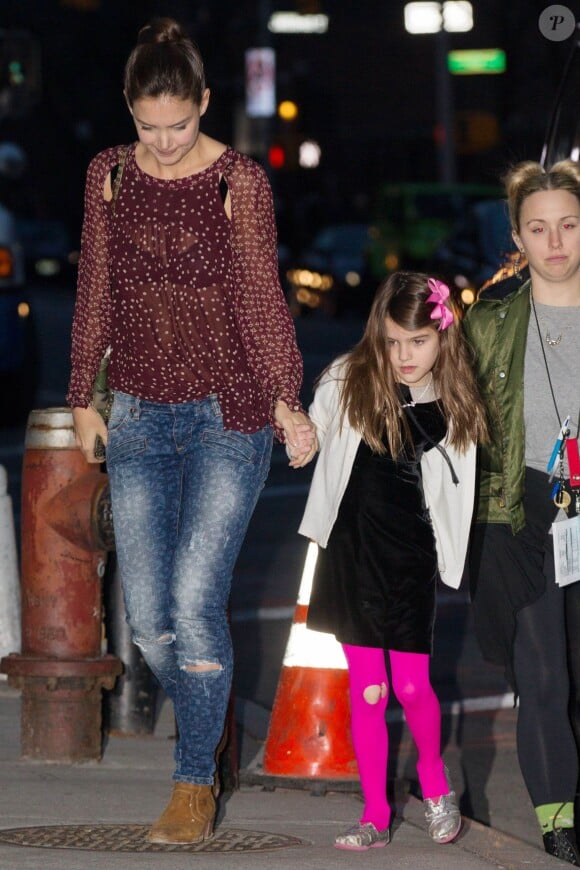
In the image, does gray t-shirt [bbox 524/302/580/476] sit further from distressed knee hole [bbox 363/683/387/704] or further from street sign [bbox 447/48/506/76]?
street sign [bbox 447/48/506/76]

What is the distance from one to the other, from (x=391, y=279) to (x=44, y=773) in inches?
75.1

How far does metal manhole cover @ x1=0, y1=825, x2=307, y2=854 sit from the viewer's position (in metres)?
5.08

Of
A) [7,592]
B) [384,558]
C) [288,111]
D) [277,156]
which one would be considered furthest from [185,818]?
[288,111]

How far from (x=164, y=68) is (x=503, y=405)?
4.26 ft

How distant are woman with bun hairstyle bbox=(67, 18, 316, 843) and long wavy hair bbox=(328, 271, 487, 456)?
22 centimetres

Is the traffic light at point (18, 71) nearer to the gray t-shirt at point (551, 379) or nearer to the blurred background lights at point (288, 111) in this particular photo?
the gray t-shirt at point (551, 379)

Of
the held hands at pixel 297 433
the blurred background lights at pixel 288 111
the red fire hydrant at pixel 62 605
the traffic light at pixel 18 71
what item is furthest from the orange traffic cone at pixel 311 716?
the blurred background lights at pixel 288 111

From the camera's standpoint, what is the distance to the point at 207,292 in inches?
197

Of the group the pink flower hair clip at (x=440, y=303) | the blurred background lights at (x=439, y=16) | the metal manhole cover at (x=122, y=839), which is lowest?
the metal manhole cover at (x=122, y=839)

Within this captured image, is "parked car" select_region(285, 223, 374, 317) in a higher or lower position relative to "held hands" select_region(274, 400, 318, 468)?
higher

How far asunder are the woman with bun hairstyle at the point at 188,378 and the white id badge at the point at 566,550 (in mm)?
718

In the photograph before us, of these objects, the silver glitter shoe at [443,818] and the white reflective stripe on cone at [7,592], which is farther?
the white reflective stripe on cone at [7,592]

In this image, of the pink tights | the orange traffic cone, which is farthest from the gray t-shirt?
the orange traffic cone

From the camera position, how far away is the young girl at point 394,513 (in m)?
5.17
